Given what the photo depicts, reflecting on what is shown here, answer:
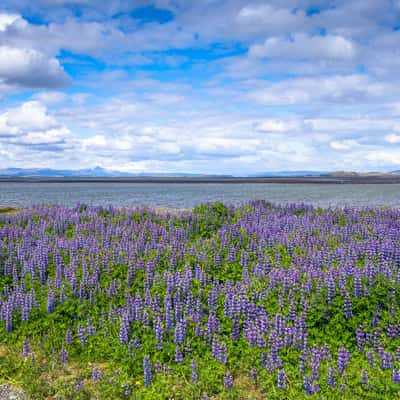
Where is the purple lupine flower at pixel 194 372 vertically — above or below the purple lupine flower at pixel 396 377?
below

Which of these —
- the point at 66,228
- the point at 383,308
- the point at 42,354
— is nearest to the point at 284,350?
the point at 383,308

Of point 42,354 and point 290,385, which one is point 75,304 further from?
point 290,385

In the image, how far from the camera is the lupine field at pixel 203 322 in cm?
625

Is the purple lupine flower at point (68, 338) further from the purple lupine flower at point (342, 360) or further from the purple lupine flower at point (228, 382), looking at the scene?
the purple lupine flower at point (342, 360)

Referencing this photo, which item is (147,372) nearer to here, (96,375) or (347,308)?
(96,375)

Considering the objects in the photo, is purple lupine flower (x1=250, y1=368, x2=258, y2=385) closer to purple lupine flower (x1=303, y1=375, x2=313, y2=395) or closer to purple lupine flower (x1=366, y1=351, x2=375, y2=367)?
purple lupine flower (x1=303, y1=375, x2=313, y2=395)

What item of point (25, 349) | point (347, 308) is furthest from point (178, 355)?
point (347, 308)

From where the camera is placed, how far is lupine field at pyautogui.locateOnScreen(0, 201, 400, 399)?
20.5ft

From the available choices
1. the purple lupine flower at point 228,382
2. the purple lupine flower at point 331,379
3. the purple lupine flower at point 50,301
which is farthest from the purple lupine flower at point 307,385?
the purple lupine flower at point 50,301

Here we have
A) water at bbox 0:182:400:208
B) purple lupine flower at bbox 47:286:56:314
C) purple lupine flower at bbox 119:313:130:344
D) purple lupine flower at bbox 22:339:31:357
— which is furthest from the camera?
water at bbox 0:182:400:208

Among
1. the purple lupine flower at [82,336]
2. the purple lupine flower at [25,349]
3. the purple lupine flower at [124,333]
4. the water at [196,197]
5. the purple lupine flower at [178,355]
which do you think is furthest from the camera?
the water at [196,197]

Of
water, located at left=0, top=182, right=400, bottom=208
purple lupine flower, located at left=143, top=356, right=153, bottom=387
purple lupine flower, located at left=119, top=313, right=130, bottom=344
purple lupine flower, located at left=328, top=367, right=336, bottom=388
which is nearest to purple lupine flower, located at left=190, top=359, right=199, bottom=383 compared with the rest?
purple lupine flower, located at left=143, top=356, right=153, bottom=387

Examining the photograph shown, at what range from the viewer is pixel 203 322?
7.71 metres

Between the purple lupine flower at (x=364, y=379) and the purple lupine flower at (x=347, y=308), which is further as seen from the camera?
the purple lupine flower at (x=347, y=308)
